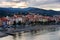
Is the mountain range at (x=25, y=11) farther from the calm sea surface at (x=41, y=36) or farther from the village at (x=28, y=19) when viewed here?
the calm sea surface at (x=41, y=36)

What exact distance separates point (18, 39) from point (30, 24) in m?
0.29

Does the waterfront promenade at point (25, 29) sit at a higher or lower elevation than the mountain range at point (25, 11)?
lower

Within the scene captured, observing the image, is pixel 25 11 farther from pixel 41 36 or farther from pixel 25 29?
pixel 41 36

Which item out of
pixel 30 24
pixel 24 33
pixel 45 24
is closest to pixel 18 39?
pixel 24 33

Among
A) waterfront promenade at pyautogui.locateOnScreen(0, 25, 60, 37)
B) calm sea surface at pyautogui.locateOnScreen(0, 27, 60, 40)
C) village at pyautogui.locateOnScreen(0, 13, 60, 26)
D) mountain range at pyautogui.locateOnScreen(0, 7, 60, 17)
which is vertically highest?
mountain range at pyautogui.locateOnScreen(0, 7, 60, 17)

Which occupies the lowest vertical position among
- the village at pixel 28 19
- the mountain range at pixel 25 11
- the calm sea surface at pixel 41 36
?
the calm sea surface at pixel 41 36

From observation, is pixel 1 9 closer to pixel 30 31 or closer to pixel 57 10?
pixel 30 31

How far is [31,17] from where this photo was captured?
6.97 ft

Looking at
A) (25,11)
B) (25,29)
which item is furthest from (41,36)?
(25,11)

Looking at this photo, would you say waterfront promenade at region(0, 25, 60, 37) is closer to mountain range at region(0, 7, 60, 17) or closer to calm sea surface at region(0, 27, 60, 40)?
calm sea surface at region(0, 27, 60, 40)

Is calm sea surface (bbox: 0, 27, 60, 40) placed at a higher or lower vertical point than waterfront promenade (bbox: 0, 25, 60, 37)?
lower

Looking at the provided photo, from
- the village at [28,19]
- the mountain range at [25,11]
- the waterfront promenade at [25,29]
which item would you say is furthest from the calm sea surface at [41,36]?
the mountain range at [25,11]

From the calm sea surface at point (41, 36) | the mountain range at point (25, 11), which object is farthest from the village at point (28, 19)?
the calm sea surface at point (41, 36)

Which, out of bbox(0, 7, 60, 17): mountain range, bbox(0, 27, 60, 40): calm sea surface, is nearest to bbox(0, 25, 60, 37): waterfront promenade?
bbox(0, 27, 60, 40): calm sea surface
